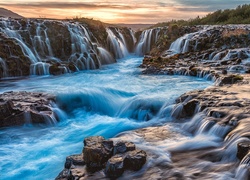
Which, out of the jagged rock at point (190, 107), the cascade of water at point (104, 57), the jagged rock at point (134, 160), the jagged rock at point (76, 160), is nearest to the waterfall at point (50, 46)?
the cascade of water at point (104, 57)

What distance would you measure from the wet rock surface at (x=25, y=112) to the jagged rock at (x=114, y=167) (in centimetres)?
501

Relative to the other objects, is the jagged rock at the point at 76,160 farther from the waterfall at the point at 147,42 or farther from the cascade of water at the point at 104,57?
the waterfall at the point at 147,42

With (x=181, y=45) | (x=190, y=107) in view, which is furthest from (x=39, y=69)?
(x=190, y=107)

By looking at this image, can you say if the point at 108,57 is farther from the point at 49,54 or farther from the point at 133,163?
the point at 133,163

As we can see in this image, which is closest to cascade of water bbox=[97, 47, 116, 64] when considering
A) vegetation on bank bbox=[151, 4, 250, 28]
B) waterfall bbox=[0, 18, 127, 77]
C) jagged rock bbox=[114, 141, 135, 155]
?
waterfall bbox=[0, 18, 127, 77]

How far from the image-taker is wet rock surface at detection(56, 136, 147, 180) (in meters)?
5.36

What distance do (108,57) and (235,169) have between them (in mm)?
19964

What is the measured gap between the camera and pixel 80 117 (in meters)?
10.7

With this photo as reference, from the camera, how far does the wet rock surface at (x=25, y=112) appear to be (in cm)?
948

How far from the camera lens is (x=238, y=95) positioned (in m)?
9.61

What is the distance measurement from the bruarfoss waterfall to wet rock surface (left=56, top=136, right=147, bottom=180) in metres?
0.16

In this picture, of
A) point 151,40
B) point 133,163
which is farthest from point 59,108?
point 151,40

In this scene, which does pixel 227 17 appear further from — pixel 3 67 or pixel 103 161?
pixel 103 161

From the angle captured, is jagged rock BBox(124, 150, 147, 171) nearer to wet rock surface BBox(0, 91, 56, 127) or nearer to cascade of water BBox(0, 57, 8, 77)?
wet rock surface BBox(0, 91, 56, 127)
